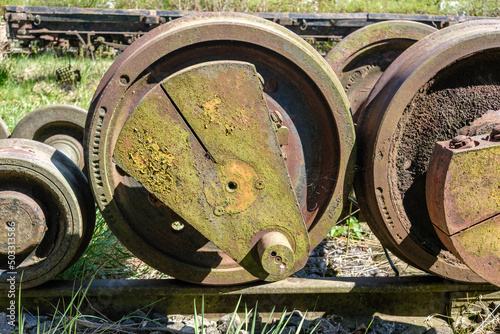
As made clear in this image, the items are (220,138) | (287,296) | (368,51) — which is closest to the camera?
(220,138)

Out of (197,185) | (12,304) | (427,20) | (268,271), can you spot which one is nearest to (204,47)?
(197,185)

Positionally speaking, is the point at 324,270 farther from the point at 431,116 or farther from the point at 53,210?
the point at 53,210

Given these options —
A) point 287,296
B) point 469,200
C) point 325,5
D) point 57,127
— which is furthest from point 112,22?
point 469,200

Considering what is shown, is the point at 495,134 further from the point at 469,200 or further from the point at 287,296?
the point at 287,296

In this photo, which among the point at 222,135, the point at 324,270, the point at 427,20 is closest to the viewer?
the point at 222,135

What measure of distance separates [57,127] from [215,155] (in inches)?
121

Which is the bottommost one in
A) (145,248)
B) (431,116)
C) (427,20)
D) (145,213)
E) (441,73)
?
(145,248)

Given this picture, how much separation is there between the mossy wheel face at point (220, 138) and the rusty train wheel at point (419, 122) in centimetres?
18

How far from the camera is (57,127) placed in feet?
15.0

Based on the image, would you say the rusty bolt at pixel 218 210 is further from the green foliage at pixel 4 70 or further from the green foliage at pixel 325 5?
the green foliage at pixel 325 5

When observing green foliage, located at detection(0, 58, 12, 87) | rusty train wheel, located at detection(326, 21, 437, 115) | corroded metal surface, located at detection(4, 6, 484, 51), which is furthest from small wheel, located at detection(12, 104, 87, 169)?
corroded metal surface, located at detection(4, 6, 484, 51)

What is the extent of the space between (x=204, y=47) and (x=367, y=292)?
1.58m

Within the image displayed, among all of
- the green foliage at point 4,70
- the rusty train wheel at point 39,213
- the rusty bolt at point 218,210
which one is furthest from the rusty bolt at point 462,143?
the green foliage at point 4,70

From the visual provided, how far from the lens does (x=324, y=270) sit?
3467 millimetres
